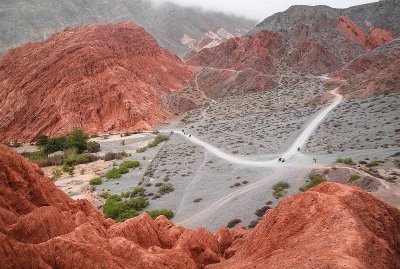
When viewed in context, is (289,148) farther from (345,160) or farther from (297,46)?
(297,46)

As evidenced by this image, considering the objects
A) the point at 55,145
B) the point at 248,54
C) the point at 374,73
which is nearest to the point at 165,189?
the point at 55,145

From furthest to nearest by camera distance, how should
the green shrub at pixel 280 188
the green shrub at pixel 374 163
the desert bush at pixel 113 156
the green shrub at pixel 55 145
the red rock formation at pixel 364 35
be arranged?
the red rock formation at pixel 364 35, the green shrub at pixel 55 145, the desert bush at pixel 113 156, the green shrub at pixel 374 163, the green shrub at pixel 280 188

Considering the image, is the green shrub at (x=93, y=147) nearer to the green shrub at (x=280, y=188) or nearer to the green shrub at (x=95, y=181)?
the green shrub at (x=95, y=181)

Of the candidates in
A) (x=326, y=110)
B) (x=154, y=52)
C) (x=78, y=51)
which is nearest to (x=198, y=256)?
(x=326, y=110)

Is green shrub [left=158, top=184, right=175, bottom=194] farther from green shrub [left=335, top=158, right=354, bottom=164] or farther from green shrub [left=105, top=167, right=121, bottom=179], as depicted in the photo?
green shrub [left=335, top=158, right=354, bottom=164]

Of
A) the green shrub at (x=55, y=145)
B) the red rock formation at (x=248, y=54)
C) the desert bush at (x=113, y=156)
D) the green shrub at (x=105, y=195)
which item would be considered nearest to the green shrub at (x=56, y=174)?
the desert bush at (x=113, y=156)

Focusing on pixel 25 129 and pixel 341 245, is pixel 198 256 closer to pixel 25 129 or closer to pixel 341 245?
pixel 341 245

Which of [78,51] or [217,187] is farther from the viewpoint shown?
[78,51]
